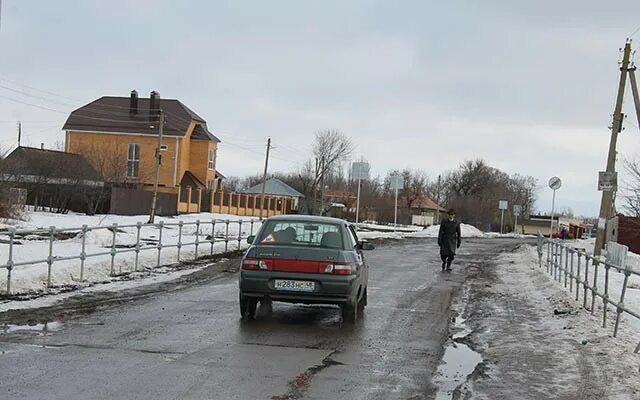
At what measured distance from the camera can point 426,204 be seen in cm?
12162

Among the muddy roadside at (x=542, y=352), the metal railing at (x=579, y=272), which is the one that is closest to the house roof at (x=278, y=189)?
the metal railing at (x=579, y=272)

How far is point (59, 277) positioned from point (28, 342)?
19.3 ft

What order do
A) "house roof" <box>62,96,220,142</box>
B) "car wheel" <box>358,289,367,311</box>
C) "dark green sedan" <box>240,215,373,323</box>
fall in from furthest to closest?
"house roof" <box>62,96,220,142</box>
"car wheel" <box>358,289,367,311</box>
"dark green sedan" <box>240,215,373,323</box>

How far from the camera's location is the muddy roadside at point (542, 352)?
22.9 ft

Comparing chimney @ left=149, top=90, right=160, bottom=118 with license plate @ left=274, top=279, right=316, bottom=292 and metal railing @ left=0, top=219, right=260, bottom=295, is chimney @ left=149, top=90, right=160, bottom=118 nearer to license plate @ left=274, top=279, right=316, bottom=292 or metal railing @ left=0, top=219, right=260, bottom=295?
metal railing @ left=0, top=219, right=260, bottom=295

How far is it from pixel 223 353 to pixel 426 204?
115m

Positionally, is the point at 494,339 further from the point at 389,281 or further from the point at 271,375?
the point at 389,281

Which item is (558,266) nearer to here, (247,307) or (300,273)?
(300,273)

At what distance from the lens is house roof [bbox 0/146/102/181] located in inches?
1732

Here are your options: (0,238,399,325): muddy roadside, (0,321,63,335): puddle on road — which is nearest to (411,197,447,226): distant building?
(0,238,399,325): muddy roadside

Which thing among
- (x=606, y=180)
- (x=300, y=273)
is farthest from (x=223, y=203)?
(x=300, y=273)

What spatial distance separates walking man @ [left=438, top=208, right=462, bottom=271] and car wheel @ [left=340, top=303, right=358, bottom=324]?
10.9 metres

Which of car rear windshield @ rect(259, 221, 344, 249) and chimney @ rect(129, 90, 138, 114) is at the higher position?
chimney @ rect(129, 90, 138, 114)

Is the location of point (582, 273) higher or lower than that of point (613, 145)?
lower
